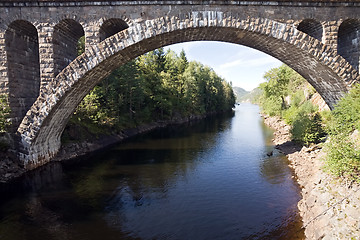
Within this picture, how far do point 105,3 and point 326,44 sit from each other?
11.5 metres

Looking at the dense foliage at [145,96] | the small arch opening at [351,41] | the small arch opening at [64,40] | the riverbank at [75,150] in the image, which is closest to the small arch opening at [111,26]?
the small arch opening at [64,40]

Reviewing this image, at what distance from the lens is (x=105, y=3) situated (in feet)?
36.4

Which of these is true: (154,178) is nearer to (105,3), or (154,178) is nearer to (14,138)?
(14,138)

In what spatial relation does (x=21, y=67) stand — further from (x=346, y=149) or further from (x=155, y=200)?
(x=346, y=149)

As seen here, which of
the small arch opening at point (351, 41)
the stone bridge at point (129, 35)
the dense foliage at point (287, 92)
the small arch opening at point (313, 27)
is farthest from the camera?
the dense foliage at point (287, 92)

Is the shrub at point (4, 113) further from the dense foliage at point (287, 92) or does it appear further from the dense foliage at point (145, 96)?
the dense foliage at point (287, 92)

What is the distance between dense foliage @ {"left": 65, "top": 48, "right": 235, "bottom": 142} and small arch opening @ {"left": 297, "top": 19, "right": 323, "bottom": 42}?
54.0ft

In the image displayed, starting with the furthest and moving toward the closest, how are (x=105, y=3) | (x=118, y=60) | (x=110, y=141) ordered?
(x=110, y=141), (x=118, y=60), (x=105, y=3)

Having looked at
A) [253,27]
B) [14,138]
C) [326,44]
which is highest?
[253,27]

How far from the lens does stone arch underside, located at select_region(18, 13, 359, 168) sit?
36.6 ft

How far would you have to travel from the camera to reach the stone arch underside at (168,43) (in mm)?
11156

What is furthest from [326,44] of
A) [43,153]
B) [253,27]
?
[43,153]

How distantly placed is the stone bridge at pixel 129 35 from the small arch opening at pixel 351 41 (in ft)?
0.16

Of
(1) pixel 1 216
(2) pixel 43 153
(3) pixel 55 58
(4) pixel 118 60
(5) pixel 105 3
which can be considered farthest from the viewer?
(2) pixel 43 153
